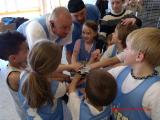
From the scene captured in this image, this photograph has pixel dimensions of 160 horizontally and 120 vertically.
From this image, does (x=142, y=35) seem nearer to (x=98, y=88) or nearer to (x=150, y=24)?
(x=98, y=88)

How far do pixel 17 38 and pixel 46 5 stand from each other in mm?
4879

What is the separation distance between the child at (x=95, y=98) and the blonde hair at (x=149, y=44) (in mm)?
198

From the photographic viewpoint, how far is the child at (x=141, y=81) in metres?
1.13

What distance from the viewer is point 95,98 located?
3.71 ft

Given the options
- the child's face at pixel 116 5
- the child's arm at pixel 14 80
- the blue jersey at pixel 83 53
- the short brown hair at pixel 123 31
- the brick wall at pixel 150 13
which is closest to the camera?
the child's arm at pixel 14 80

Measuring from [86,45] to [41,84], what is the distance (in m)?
1.03

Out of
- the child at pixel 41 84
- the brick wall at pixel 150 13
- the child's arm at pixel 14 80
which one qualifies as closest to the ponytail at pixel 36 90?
the child at pixel 41 84

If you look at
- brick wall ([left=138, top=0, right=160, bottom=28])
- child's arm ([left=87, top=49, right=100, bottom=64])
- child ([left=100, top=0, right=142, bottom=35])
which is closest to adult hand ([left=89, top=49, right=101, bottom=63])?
child's arm ([left=87, top=49, right=100, bottom=64])

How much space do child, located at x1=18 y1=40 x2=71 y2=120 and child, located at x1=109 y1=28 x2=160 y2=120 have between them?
33cm

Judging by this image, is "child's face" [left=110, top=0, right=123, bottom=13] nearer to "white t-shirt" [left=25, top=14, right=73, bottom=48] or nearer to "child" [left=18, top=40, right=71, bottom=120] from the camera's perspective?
"white t-shirt" [left=25, top=14, right=73, bottom=48]

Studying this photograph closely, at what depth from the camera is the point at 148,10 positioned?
10.0 ft

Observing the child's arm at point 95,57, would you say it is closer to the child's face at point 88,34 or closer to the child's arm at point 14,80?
the child's face at point 88,34

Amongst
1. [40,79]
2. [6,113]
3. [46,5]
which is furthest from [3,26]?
[40,79]

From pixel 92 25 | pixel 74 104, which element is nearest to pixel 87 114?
pixel 74 104
